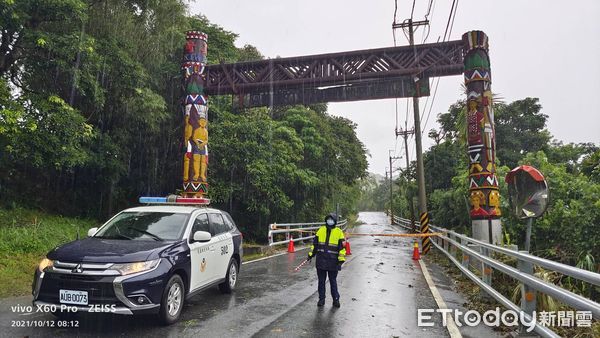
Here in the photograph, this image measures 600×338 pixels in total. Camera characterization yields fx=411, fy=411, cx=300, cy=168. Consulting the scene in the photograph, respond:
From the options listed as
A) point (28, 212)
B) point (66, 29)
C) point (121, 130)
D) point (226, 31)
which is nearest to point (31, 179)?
point (28, 212)

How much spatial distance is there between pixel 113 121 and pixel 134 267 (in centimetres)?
1388

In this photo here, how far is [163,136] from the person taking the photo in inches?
784

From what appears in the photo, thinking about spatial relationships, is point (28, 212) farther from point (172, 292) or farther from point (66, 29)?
point (172, 292)

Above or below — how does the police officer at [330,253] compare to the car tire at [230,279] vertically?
above

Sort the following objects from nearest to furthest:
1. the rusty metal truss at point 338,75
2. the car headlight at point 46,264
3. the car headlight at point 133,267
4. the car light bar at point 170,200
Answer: the car headlight at point 133,267 → the car headlight at point 46,264 → the car light bar at point 170,200 → the rusty metal truss at point 338,75

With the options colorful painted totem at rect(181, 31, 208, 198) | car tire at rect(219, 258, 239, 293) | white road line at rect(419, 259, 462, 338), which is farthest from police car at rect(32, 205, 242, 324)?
colorful painted totem at rect(181, 31, 208, 198)

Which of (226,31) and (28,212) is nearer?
(28,212)

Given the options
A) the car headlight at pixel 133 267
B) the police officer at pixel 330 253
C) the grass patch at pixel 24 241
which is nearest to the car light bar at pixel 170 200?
the car headlight at pixel 133 267

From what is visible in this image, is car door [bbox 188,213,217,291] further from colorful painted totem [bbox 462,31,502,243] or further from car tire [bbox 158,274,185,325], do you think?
colorful painted totem [bbox 462,31,502,243]

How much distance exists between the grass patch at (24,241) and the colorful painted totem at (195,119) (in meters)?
4.12

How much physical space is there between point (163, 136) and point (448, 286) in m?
15.2

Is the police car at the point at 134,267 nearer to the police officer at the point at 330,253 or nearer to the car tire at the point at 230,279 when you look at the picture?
the car tire at the point at 230,279

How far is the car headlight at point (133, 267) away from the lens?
16.6ft

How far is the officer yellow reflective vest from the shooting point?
7.13 m
